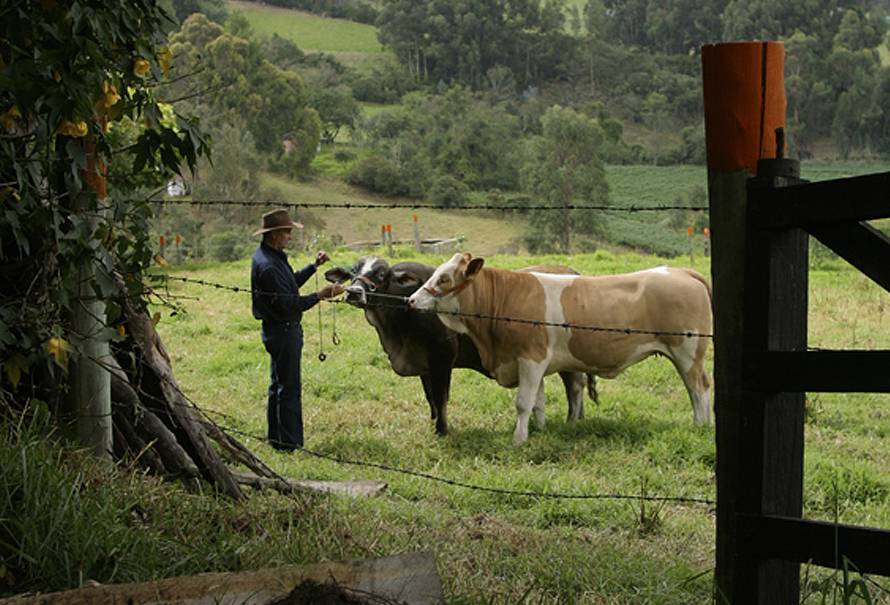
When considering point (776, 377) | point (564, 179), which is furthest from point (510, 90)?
point (776, 377)

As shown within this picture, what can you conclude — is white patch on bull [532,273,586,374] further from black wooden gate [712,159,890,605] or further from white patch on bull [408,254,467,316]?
black wooden gate [712,159,890,605]

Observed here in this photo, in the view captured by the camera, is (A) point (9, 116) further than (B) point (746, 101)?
Yes

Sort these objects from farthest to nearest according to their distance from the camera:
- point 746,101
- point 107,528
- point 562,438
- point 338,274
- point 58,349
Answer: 1. point 338,274
2. point 562,438
3. point 58,349
4. point 107,528
5. point 746,101

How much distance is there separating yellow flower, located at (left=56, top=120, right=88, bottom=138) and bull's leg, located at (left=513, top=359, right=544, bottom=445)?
5.72 metres

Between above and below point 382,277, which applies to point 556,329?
below

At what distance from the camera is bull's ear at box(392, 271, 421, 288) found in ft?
34.2

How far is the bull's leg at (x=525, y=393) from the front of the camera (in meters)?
9.67

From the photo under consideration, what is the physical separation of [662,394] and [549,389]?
47.9 inches

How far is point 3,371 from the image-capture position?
16.0 feet

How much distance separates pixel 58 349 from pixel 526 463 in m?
4.91

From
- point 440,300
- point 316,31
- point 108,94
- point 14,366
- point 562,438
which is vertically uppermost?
point 316,31

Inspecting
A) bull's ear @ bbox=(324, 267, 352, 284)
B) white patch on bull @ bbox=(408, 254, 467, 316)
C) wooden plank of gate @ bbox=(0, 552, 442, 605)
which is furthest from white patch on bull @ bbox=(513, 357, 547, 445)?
wooden plank of gate @ bbox=(0, 552, 442, 605)

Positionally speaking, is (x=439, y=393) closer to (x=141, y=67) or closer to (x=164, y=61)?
(x=164, y=61)

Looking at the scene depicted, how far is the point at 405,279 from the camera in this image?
1045 cm
